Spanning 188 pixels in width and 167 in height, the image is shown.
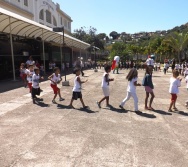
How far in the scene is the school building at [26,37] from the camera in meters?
16.4

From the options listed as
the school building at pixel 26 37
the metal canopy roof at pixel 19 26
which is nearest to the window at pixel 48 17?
the school building at pixel 26 37

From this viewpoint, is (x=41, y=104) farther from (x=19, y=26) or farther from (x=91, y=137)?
(x=19, y=26)

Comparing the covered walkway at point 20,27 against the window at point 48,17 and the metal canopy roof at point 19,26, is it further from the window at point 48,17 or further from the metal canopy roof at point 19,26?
the window at point 48,17

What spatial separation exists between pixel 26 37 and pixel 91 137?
17600 millimetres

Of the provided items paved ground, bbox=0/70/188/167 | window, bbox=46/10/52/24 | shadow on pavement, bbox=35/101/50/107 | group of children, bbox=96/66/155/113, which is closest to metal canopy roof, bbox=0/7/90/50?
shadow on pavement, bbox=35/101/50/107

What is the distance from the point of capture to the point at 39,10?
1516 inches

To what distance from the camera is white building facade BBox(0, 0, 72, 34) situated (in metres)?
30.7

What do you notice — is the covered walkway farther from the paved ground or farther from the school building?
the paved ground

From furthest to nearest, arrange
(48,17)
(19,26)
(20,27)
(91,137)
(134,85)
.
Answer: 1. (48,17)
2. (20,27)
3. (19,26)
4. (134,85)
5. (91,137)

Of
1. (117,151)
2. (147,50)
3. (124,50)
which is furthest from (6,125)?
(147,50)

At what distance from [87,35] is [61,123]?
60.1 m

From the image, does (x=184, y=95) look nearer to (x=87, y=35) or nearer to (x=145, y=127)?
(x=145, y=127)

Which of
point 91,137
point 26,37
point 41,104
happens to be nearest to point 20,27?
point 26,37

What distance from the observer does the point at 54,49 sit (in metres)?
30.0
